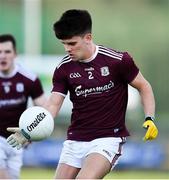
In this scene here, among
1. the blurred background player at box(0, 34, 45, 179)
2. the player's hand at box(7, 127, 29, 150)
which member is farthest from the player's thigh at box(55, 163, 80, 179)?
the blurred background player at box(0, 34, 45, 179)

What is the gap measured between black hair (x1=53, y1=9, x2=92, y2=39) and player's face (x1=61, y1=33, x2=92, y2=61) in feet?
0.14

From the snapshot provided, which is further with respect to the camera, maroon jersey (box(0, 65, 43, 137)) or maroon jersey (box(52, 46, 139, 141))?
maroon jersey (box(0, 65, 43, 137))

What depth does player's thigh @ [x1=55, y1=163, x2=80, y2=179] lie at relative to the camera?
7934 mm

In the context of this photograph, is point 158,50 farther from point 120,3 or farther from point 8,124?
point 8,124

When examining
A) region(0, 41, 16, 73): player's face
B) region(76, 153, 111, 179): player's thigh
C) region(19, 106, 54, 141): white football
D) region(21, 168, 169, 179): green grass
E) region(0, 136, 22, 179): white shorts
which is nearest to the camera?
region(76, 153, 111, 179): player's thigh

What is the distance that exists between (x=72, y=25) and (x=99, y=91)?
68 cm

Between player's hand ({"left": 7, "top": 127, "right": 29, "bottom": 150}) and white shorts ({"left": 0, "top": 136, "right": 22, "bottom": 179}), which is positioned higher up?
player's hand ({"left": 7, "top": 127, "right": 29, "bottom": 150})

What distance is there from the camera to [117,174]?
15.7 meters

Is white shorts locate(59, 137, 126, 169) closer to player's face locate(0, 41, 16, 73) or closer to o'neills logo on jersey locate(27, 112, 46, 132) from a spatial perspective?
o'neills logo on jersey locate(27, 112, 46, 132)

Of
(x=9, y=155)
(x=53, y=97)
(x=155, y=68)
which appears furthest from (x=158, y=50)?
(x=53, y=97)

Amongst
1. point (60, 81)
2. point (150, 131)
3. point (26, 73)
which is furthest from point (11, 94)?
point (150, 131)

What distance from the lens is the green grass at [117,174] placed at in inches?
584

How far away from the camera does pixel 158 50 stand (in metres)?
19.1

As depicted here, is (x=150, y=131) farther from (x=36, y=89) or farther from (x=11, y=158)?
(x=11, y=158)
